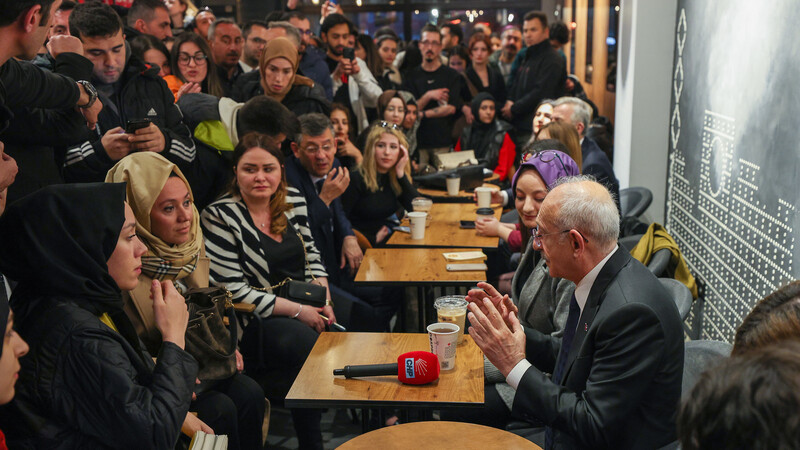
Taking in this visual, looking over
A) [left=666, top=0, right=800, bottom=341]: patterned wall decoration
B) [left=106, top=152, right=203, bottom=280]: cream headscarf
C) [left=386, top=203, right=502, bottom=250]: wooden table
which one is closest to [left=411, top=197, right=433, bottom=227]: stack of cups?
[left=386, top=203, right=502, bottom=250]: wooden table

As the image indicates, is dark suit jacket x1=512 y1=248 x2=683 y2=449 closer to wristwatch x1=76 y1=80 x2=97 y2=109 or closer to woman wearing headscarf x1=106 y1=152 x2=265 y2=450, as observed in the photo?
woman wearing headscarf x1=106 y1=152 x2=265 y2=450

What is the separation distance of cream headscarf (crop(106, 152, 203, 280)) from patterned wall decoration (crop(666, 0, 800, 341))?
2365mm

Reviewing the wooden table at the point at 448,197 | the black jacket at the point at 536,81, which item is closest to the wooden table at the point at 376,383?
the wooden table at the point at 448,197

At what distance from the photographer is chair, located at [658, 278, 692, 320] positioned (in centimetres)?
268

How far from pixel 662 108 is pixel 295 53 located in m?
2.78

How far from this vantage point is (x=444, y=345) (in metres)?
2.45

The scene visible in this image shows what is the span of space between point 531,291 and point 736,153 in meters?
1.44

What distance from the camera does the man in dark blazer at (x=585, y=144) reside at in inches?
173

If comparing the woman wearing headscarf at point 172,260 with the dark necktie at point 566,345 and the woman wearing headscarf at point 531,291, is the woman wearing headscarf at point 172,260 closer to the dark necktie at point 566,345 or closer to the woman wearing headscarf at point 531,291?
the woman wearing headscarf at point 531,291

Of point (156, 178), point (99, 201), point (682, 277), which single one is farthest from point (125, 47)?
point (682, 277)

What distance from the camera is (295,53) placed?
4.75 m

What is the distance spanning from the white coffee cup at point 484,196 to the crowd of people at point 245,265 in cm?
19

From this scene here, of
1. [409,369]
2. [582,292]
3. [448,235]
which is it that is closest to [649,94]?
[448,235]

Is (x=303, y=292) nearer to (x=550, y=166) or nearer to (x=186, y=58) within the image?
(x=550, y=166)
